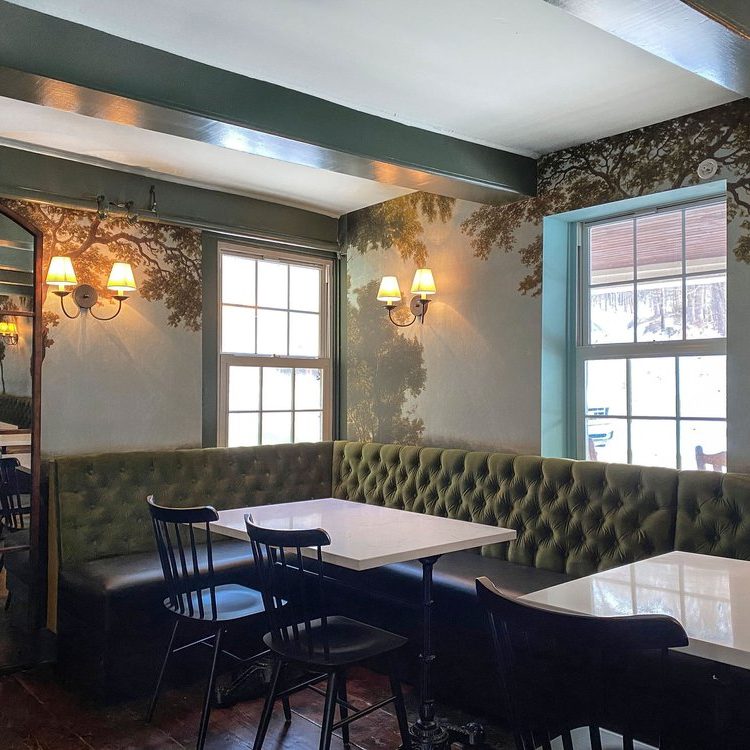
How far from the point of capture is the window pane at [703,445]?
3.49 meters

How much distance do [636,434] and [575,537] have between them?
73 cm

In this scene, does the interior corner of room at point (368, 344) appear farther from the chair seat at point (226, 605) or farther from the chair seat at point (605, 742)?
the chair seat at point (605, 742)

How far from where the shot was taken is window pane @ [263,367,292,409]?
4980mm

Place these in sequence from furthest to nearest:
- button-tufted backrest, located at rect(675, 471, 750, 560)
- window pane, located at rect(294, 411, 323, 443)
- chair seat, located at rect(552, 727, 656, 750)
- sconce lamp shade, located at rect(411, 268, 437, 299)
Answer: window pane, located at rect(294, 411, 323, 443)
sconce lamp shade, located at rect(411, 268, 437, 299)
button-tufted backrest, located at rect(675, 471, 750, 560)
chair seat, located at rect(552, 727, 656, 750)

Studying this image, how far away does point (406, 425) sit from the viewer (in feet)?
15.6

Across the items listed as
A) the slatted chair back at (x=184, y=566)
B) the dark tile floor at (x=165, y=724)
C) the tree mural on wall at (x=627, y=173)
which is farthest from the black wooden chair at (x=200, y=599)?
the tree mural on wall at (x=627, y=173)

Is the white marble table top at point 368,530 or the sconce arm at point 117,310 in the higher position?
the sconce arm at point 117,310

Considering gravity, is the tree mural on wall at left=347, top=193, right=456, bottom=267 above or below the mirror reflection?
above

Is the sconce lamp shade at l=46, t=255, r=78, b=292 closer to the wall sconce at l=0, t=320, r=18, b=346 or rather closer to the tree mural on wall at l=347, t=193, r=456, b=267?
the wall sconce at l=0, t=320, r=18, b=346

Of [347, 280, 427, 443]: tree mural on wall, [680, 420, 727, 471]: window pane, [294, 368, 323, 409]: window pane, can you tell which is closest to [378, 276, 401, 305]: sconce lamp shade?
[347, 280, 427, 443]: tree mural on wall

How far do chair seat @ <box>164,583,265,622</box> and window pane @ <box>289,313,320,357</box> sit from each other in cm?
214

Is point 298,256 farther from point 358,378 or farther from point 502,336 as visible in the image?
point 502,336

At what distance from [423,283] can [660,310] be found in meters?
1.37

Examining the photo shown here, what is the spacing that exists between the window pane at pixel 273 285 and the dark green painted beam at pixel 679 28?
10.1 feet
